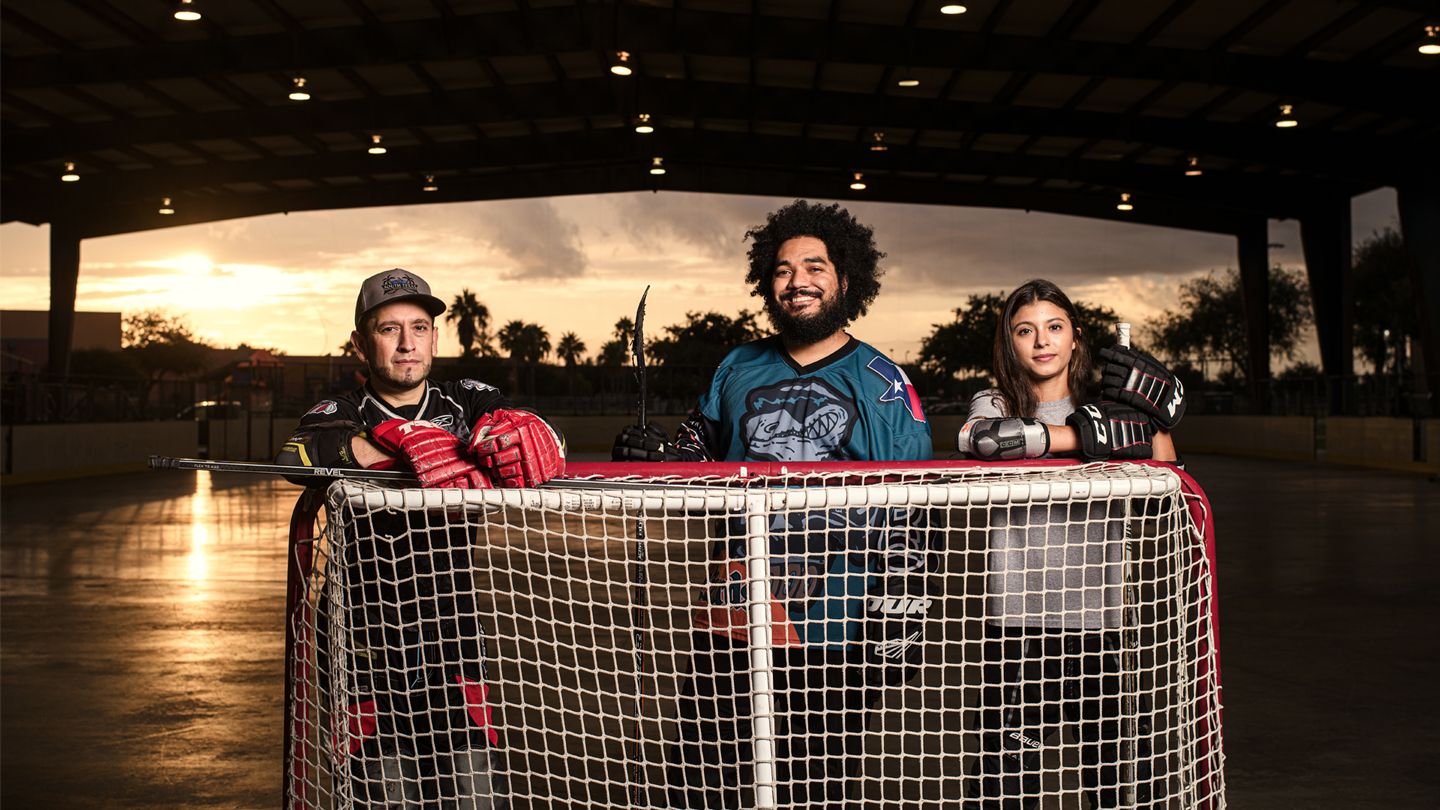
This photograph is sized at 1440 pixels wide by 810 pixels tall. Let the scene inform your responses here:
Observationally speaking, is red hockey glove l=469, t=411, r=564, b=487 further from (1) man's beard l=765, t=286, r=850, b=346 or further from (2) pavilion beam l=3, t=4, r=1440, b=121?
(2) pavilion beam l=3, t=4, r=1440, b=121

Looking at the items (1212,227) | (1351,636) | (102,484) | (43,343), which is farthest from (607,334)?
(43,343)

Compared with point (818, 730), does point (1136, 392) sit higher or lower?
higher

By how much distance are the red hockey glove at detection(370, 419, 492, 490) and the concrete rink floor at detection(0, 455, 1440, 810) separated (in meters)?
1.91

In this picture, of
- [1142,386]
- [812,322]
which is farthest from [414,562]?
[1142,386]

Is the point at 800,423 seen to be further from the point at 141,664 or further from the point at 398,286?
the point at 141,664

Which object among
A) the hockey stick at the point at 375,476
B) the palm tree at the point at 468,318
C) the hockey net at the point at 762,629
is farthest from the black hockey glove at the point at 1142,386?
the palm tree at the point at 468,318

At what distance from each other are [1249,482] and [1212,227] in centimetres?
1086

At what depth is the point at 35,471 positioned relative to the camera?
14547mm

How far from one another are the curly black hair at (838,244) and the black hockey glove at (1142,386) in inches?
26.4

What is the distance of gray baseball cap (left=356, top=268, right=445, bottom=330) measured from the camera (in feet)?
7.16

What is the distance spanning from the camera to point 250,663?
14.9 feet

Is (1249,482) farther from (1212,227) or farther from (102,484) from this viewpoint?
(102,484)

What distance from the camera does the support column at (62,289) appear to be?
19656 mm

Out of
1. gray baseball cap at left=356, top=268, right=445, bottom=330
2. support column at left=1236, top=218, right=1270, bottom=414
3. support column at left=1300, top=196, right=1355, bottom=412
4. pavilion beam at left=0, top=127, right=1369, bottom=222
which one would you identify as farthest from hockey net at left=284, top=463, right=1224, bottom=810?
support column at left=1236, top=218, right=1270, bottom=414
